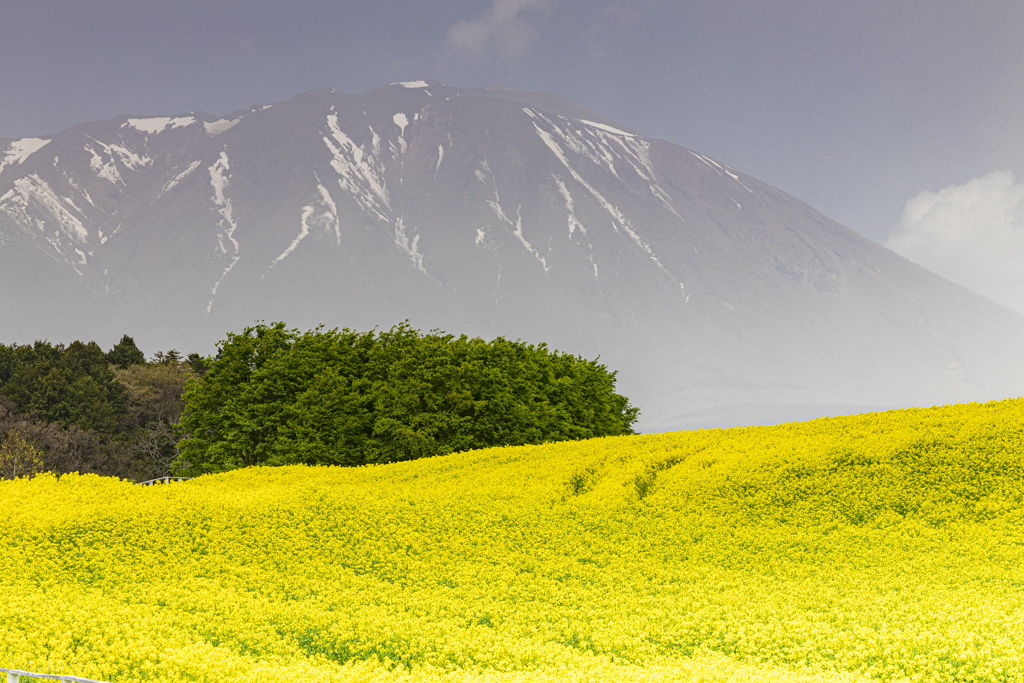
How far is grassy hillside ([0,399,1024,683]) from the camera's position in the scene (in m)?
15.2

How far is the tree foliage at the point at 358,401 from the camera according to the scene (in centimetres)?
4522

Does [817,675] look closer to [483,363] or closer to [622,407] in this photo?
[483,363]

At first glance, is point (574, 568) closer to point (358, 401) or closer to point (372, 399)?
point (358, 401)

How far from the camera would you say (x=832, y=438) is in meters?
27.4

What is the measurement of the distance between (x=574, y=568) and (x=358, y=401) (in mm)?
26717

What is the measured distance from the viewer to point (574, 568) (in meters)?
20.8

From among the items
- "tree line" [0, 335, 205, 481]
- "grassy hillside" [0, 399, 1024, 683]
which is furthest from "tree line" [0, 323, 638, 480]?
"grassy hillside" [0, 399, 1024, 683]

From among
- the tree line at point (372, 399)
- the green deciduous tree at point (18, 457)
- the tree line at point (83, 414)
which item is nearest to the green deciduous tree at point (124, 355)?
the tree line at point (83, 414)

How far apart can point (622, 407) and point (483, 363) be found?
1745 centimetres

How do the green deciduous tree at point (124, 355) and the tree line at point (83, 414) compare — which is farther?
the green deciduous tree at point (124, 355)

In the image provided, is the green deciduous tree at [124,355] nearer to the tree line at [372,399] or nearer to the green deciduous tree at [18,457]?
the green deciduous tree at [18,457]

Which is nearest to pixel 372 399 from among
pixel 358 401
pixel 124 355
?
pixel 358 401

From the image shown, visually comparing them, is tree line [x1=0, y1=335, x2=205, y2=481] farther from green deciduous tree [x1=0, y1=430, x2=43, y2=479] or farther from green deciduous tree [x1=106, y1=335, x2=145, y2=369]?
green deciduous tree [x1=106, y1=335, x2=145, y2=369]

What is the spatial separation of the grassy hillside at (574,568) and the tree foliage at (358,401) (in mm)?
14633
